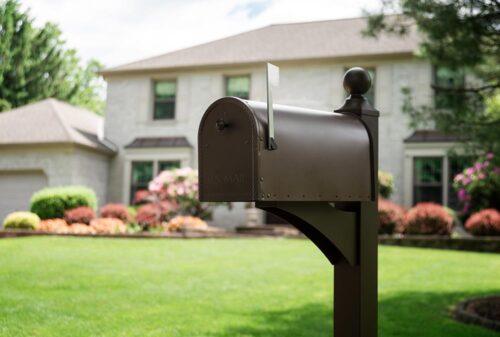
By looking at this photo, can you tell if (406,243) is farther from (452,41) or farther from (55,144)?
(55,144)

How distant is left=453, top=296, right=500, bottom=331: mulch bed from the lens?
578 cm

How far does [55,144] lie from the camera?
19.9 meters

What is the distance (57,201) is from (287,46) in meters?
9.99

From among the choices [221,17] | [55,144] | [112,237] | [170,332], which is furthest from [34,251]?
[221,17]

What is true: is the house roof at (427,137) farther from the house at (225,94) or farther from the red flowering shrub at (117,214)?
the red flowering shrub at (117,214)

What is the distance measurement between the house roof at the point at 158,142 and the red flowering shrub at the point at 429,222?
343 inches

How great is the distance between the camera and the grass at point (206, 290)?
17.5 feet

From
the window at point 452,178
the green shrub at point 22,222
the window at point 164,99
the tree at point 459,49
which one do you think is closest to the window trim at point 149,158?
the window at point 164,99

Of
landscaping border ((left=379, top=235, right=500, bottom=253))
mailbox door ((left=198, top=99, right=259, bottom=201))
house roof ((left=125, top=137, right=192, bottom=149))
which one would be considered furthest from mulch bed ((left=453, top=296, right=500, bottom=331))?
house roof ((left=125, top=137, right=192, bottom=149))

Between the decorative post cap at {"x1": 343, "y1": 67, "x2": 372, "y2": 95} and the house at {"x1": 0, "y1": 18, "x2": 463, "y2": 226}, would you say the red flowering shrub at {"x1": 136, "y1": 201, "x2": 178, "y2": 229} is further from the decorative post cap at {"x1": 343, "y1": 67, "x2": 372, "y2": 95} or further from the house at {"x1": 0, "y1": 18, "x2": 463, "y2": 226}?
the decorative post cap at {"x1": 343, "y1": 67, "x2": 372, "y2": 95}

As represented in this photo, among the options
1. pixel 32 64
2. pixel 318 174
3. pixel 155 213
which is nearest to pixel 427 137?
pixel 155 213

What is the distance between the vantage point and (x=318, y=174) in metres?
2.82

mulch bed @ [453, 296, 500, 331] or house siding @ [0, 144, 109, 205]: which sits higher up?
house siding @ [0, 144, 109, 205]

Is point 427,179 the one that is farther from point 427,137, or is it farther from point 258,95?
point 258,95
